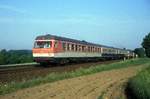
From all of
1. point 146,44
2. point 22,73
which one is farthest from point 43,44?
point 146,44

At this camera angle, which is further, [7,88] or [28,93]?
[7,88]

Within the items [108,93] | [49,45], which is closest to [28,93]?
[108,93]

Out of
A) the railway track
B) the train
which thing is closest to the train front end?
the train

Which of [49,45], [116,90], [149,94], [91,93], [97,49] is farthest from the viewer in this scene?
[97,49]

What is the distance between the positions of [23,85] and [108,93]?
15.6ft

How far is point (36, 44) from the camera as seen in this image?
3431 centimetres

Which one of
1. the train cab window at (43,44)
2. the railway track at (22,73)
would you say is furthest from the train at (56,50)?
the railway track at (22,73)

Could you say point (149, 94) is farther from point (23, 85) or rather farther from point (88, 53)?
point (88, 53)

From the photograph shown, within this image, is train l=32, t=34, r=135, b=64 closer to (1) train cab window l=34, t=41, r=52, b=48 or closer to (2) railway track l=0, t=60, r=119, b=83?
(1) train cab window l=34, t=41, r=52, b=48

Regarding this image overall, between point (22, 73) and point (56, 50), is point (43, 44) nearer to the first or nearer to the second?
point (56, 50)

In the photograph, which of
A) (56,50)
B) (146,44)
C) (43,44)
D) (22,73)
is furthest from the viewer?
(146,44)

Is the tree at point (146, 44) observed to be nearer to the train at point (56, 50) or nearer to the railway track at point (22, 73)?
the train at point (56, 50)

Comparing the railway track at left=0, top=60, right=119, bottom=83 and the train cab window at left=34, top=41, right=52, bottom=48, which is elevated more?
the train cab window at left=34, top=41, right=52, bottom=48

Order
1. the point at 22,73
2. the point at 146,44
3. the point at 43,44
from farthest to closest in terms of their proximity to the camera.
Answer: the point at 146,44
the point at 43,44
the point at 22,73
